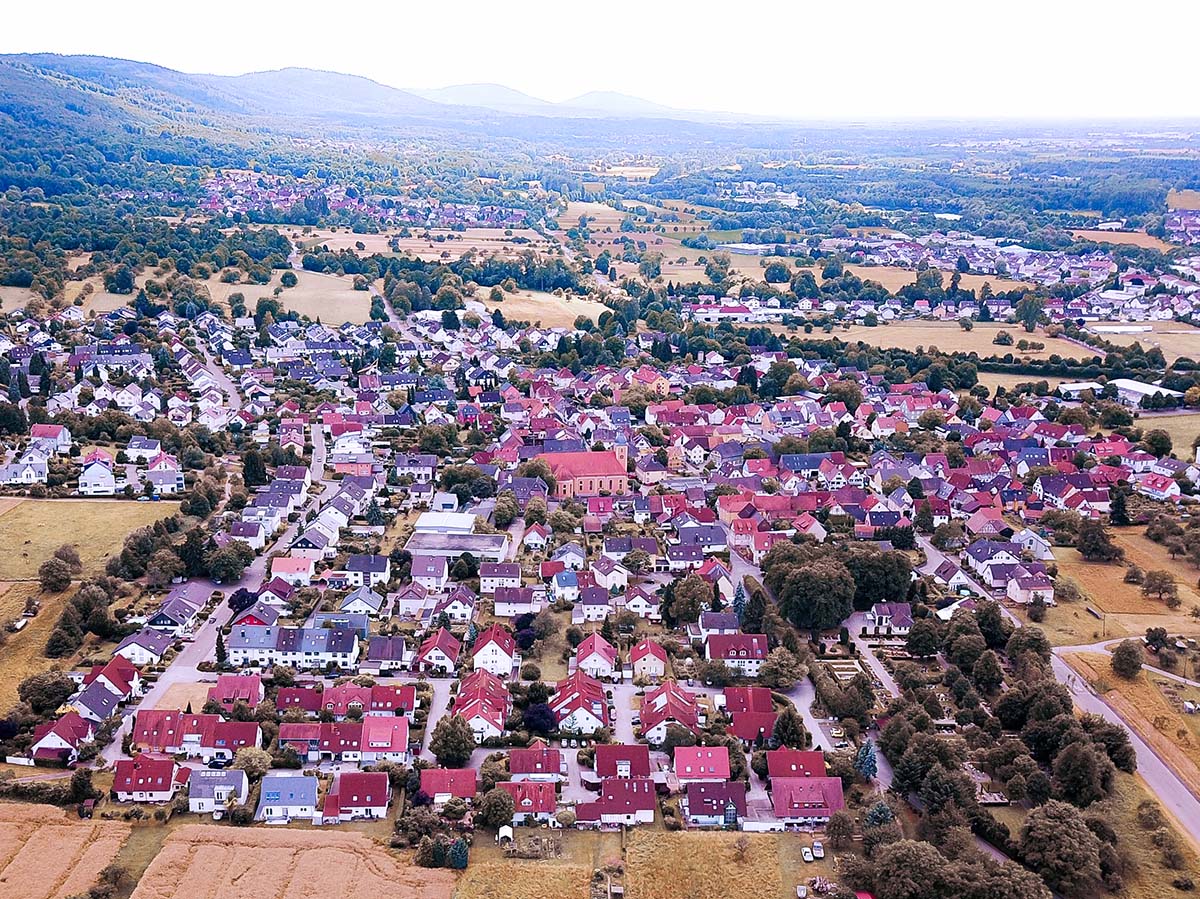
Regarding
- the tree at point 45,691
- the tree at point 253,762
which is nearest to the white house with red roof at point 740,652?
the tree at point 253,762

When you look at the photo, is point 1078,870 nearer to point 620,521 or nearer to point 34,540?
point 620,521

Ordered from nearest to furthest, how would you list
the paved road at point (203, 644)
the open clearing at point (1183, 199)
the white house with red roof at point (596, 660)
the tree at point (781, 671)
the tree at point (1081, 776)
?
1. the tree at point (1081, 776)
2. the paved road at point (203, 644)
3. the tree at point (781, 671)
4. the white house with red roof at point (596, 660)
5. the open clearing at point (1183, 199)

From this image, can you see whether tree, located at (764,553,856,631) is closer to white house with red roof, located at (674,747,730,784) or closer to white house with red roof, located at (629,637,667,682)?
white house with red roof, located at (629,637,667,682)

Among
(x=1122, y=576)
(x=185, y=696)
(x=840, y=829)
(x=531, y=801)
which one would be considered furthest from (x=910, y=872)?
(x=1122, y=576)

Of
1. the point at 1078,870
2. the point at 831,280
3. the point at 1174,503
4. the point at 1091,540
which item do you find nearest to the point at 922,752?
the point at 1078,870

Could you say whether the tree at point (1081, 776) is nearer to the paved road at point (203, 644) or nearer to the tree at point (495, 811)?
the tree at point (495, 811)

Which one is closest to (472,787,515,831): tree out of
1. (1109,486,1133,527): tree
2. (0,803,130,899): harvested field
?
(0,803,130,899): harvested field
